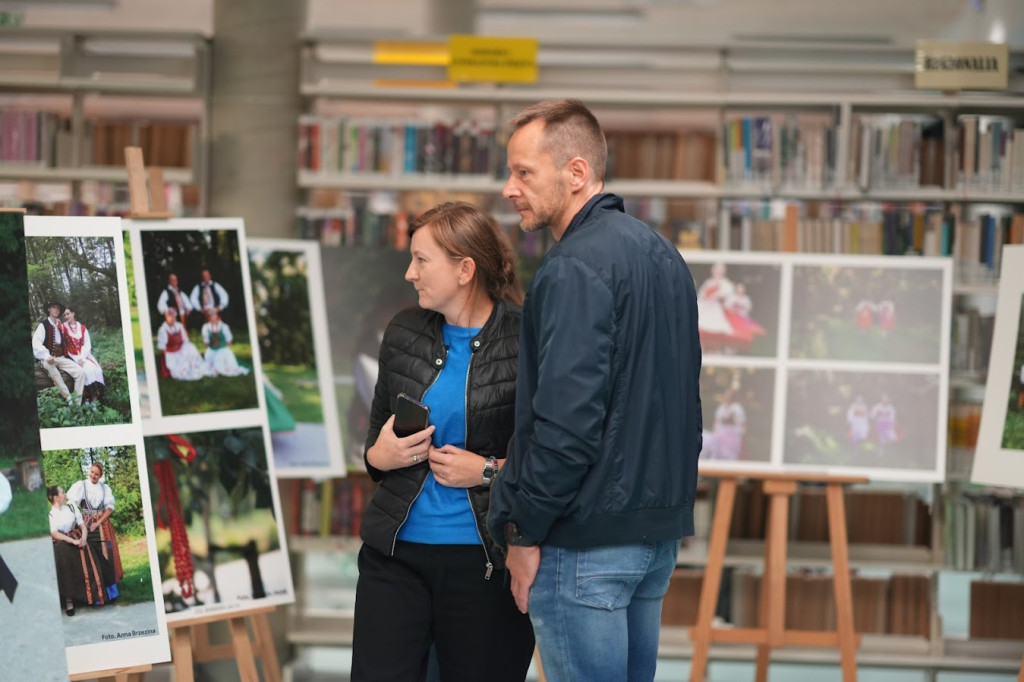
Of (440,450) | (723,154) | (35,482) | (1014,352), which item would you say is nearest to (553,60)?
(723,154)

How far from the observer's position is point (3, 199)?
5.60m

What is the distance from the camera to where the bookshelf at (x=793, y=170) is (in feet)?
16.5

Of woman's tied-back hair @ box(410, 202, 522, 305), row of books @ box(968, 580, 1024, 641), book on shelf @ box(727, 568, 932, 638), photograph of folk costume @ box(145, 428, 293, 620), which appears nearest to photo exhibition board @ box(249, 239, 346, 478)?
photograph of folk costume @ box(145, 428, 293, 620)

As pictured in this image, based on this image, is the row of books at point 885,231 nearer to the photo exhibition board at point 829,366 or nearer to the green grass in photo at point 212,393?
the photo exhibition board at point 829,366

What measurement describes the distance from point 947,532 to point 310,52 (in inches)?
144

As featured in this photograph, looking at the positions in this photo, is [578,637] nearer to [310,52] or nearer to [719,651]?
[719,651]

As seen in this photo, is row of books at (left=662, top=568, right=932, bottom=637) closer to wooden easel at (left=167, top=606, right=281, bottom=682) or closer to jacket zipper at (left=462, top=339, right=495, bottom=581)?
wooden easel at (left=167, top=606, right=281, bottom=682)

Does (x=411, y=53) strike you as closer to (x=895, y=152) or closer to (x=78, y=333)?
(x=895, y=152)

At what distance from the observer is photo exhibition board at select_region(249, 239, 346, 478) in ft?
13.4

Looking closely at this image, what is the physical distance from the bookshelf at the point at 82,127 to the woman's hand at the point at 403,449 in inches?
120

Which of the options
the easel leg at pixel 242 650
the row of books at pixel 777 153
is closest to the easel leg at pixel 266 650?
the easel leg at pixel 242 650

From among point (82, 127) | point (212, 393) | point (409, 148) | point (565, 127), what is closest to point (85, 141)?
point (82, 127)

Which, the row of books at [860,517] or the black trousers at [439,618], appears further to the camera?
the row of books at [860,517]

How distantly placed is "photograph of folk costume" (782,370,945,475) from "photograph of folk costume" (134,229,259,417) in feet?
6.78
